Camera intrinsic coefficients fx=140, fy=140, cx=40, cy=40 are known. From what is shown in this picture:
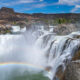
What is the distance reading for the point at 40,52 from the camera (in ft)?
40.2

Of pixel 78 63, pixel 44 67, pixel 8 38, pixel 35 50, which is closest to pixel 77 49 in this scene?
pixel 78 63

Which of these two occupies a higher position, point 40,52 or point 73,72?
point 73,72

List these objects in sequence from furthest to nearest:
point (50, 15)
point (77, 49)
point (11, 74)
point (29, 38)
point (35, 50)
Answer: point (50, 15)
point (29, 38)
point (35, 50)
point (11, 74)
point (77, 49)

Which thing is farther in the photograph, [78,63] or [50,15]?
[50,15]

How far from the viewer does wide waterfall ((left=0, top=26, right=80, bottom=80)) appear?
26.9 feet

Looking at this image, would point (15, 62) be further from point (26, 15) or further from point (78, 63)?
point (26, 15)

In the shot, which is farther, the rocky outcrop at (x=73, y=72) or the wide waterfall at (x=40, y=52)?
the wide waterfall at (x=40, y=52)

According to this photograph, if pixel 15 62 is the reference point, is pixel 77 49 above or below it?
above

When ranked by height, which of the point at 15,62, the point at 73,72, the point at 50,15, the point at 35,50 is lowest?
the point at 15,62

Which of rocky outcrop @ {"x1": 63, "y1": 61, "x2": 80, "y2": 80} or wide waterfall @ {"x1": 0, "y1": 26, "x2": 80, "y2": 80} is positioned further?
wide waterfall @ {"x1": 0, "y1": 26, "x2": 80, "y2": 80}

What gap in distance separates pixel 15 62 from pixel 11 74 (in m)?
2.97

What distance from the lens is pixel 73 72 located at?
4625mm

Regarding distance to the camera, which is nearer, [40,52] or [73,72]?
[73,72]

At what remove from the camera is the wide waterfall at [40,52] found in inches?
323
